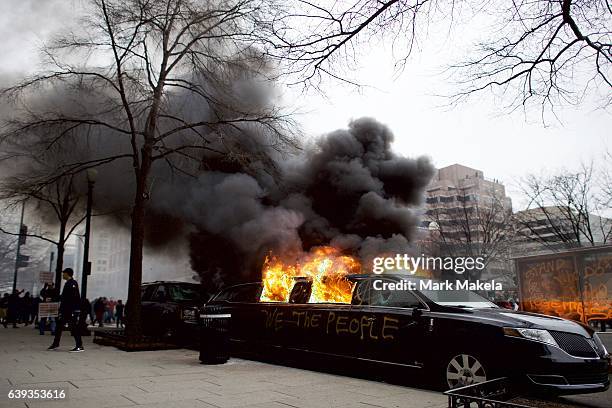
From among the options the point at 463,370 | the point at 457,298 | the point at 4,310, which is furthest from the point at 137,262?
the point at 4,310

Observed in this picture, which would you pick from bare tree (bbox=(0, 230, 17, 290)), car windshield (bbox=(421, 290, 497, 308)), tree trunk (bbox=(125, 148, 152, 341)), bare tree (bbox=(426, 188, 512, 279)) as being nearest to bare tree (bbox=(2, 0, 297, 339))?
tree trunk (bbox=(125, 148, 152, 341))

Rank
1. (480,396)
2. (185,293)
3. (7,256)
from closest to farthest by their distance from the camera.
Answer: (480,396), (185,293), (7,256)

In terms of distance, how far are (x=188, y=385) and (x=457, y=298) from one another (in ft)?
Answer: 11.4

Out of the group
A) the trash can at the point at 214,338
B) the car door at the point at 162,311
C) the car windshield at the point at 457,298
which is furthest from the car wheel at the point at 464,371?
the car door at the point at 162,311

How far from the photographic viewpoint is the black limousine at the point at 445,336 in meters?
4.55

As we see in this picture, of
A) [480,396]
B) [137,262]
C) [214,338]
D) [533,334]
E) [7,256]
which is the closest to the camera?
[480,396]

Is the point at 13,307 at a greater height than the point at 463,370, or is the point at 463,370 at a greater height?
the point at 13,307

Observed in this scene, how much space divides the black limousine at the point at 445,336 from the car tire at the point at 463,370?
1cm

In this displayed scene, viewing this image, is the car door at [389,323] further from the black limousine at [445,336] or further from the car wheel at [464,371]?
the car wheel at [464,371]

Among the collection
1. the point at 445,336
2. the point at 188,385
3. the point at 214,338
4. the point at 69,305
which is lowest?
the point at 188,385

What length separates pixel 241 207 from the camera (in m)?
18.2

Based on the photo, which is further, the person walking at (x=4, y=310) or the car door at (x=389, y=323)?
the person walking at (x=4, y=310)

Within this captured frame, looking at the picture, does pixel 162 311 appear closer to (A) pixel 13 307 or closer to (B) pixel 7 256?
(A) pixel 13 307

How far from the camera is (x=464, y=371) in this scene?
490 cm
